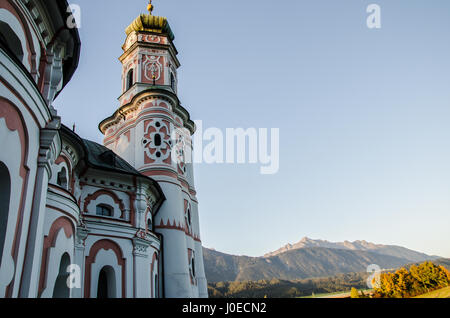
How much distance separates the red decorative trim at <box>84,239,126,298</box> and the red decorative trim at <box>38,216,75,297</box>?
11.4ft

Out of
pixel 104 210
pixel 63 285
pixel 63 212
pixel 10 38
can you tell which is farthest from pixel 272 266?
pixel 10 38

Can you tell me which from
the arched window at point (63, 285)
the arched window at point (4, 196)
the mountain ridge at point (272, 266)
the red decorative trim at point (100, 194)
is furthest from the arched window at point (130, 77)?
the mountain ridge at point (272, 266)

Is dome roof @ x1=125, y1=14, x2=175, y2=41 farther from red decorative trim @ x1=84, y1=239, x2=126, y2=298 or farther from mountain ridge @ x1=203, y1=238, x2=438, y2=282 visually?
mountain ridge @ x1=203, y1=238, x2=438, y2=282

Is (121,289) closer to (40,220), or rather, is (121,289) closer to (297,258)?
(40,220)

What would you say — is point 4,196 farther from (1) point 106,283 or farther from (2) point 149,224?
(2) point 149,224

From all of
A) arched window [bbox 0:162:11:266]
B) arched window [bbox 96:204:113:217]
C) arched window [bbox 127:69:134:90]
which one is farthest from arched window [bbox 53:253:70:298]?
Answer: arched window [bbox 127:69:134:90]

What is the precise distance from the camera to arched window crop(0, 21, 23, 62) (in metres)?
8.44

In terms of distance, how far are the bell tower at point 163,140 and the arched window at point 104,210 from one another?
305 cm

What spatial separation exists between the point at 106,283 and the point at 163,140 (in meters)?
11.6

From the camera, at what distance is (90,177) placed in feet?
61.3

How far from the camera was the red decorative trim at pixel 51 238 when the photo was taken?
11115mm

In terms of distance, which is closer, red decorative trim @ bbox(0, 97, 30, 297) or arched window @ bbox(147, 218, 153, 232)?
red decorative trim @ bbox(0, 97, 30, 297)

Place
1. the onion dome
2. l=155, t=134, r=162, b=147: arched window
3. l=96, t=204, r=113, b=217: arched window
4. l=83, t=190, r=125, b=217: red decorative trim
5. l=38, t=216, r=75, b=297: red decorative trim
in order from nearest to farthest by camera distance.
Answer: l=38, t=216, r=75, b=297: red decorative trim, l=83, t=190, r=125, b=217: red decorative trim, l=96, t=204, r=113, b=217: arched window, l=155, t=134, r=162, b=147: arched window, the onion dome
